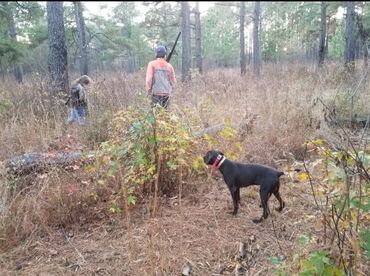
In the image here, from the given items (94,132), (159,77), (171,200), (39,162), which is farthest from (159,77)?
(171,200)

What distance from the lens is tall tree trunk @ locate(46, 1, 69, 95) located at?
707cm

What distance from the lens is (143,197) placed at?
3.52m

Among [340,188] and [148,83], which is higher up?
[148,83]

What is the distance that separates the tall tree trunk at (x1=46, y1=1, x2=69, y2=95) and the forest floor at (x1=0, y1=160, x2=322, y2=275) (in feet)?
16.1

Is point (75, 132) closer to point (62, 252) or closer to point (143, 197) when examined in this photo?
point (143, 197)

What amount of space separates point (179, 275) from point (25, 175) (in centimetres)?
240

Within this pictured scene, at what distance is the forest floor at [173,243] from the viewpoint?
2.49 metres

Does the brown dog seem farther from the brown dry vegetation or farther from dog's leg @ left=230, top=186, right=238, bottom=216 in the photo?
the brown dry vegetation

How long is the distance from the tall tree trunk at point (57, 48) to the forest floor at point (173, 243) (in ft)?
16.1

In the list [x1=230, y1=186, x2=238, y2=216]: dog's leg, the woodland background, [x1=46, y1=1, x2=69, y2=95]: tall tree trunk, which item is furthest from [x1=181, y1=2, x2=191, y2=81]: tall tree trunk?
[x1=230, y1=186, x2=238, y2=216]: dog's leg

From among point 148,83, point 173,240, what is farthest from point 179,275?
point 148,83

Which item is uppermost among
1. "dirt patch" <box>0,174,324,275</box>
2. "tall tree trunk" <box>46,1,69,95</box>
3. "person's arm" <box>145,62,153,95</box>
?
"tall tree trunk" <box>46,1,69,95</box>

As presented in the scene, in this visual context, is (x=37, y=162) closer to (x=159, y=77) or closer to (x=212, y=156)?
(x=212, y=156)

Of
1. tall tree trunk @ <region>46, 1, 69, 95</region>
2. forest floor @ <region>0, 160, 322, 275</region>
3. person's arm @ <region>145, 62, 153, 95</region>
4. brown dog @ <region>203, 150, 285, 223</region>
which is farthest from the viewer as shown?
tall tree trunk @ <region>46, 1, 69, 95</region>
